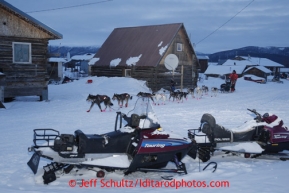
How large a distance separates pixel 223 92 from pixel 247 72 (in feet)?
142

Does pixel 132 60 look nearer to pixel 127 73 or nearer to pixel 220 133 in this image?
pixel 127 73

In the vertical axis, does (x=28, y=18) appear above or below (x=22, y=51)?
above

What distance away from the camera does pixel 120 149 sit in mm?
6246

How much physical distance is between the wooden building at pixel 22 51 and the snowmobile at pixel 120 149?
43.2 ft

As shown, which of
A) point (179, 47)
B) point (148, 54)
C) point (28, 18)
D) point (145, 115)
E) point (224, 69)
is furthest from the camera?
point (224, 69)

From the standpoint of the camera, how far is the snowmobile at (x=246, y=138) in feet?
23.7

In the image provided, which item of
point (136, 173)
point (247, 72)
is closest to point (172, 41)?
point (136, 173)

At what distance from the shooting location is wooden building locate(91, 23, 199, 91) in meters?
28.2

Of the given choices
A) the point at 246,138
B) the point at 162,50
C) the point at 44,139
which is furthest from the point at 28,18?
the point at 246,138

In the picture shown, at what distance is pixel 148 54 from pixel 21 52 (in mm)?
12548

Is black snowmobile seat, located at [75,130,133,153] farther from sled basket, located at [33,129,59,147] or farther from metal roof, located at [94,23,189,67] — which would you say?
metal roof, located at [94,23,189,67]

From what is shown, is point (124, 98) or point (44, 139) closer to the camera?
point (44, 139)

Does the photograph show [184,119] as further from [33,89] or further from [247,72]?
[247,72]

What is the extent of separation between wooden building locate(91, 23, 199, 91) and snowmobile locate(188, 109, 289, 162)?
1943 cm
